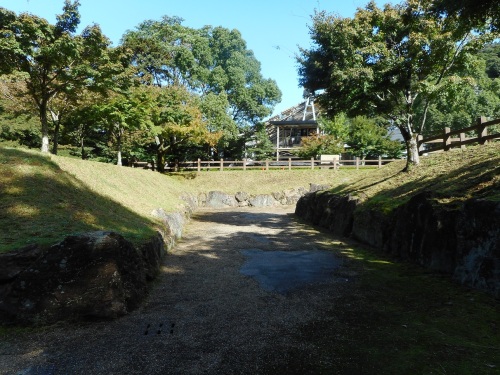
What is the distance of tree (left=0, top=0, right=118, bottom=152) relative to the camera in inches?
549

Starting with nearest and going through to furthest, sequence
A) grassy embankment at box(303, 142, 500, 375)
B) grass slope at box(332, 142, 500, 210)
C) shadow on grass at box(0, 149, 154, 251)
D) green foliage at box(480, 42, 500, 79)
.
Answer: grassy embankment at box(303, 142, 500, 375) → shadow on grass at box(0, 149, 154, 251) → grass slope at box(332, 142, 500, 210) → green foliage at box(480, 42, 500, 79)

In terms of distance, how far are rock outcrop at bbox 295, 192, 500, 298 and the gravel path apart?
6.73 feet

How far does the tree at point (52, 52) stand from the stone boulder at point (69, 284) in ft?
40.1

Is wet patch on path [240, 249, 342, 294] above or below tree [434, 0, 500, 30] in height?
below

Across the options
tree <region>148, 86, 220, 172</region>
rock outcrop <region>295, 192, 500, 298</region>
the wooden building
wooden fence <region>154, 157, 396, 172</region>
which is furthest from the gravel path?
the wooden building

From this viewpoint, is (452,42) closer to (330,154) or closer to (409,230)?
(409,230)

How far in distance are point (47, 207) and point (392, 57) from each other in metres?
12.3

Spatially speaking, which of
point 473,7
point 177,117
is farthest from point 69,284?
point 177,117

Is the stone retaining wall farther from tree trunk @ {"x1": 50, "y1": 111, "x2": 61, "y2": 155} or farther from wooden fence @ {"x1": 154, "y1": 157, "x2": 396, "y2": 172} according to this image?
wooden fence @ {"x1": 154, "y1": 157, "x2": 396, "y2": 172}

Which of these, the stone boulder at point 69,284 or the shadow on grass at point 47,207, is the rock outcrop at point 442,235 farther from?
the shadow on grass at point 47,207

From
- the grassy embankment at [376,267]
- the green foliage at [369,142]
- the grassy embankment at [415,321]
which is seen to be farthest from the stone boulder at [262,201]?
the grassy embankment at [415,321]

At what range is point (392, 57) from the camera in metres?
12.8

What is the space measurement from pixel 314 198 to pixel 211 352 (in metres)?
14.6

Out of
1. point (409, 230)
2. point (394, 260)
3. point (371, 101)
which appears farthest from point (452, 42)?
point (394, 260)
